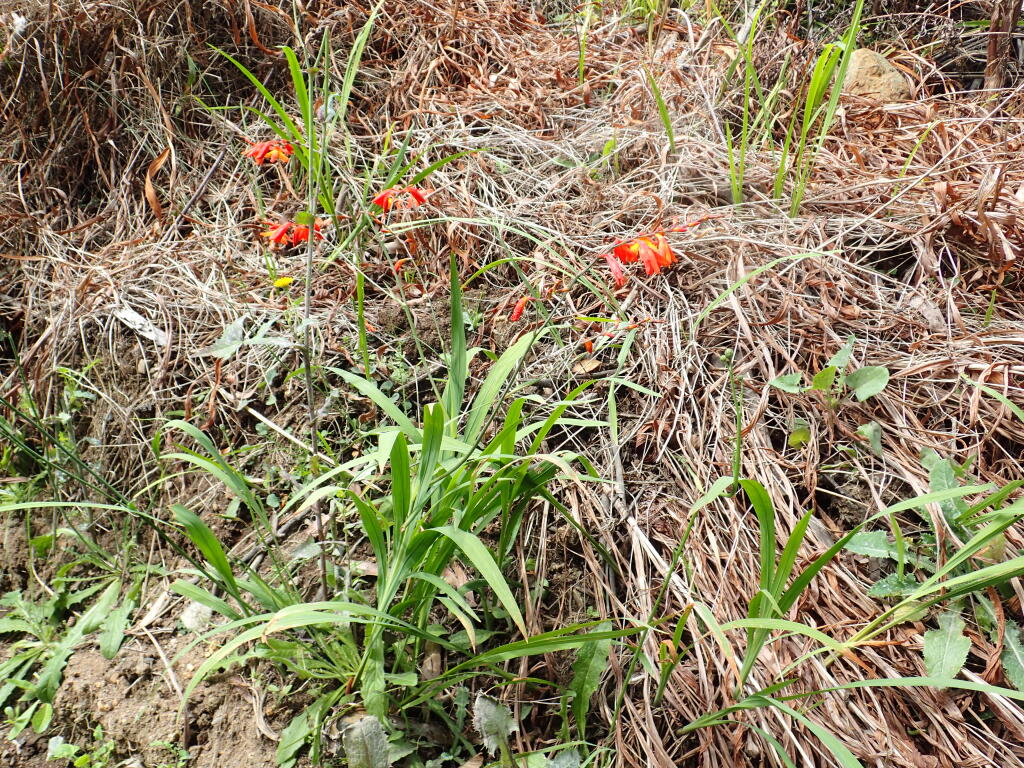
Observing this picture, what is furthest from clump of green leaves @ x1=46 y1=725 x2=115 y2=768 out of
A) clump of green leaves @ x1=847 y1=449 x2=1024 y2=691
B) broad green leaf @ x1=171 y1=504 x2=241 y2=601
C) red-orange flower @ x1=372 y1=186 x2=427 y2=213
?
clump of green leaves @ x1=847 y1=449 x2=1024 y2=691

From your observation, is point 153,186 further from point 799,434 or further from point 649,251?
point 799,434

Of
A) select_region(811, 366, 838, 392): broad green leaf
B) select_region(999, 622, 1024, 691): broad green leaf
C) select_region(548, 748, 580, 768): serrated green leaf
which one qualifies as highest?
select_region(811, 366, 838, 392): broad green leaf

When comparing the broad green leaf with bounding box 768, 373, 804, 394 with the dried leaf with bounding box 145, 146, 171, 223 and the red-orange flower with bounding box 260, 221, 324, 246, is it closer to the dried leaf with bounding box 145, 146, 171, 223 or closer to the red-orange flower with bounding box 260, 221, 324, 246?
the red-orange flower with bounding box 260, 221, 324, 246

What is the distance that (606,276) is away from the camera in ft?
6.15

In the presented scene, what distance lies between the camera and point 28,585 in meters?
1.76

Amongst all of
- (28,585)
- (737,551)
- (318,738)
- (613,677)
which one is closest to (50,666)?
(28,585)

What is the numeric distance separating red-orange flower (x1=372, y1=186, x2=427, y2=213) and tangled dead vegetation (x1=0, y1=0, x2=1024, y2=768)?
8cm

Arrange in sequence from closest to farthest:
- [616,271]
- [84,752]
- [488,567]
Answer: [488,567], [84,752], [616,271]

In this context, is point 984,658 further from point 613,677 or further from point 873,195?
point 873,195

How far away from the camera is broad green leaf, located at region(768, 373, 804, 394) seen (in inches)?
59.2

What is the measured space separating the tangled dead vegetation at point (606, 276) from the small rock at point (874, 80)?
0.45 feet

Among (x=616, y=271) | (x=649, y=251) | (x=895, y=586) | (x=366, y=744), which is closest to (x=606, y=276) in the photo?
(x=616, y=271)

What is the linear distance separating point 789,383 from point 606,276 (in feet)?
1.83

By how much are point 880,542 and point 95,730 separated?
1.52 meters
